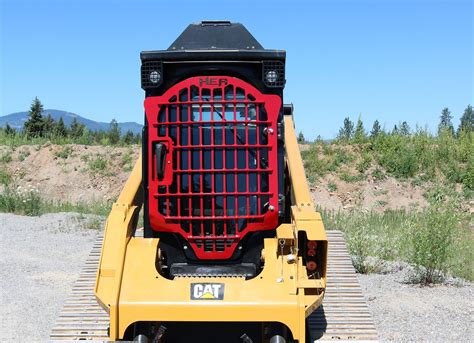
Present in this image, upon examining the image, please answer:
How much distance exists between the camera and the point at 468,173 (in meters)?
24.6

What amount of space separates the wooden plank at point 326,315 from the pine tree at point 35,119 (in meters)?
31.8

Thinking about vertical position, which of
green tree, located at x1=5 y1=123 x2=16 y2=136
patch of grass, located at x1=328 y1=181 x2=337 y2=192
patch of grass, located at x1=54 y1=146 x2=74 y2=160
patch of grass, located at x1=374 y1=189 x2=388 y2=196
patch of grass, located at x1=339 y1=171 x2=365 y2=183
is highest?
green tree, located at x1=5 y1=123 x2=16 y2=136

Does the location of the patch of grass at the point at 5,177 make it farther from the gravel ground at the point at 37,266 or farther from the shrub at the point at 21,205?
the gravel ground at the point at 37,266

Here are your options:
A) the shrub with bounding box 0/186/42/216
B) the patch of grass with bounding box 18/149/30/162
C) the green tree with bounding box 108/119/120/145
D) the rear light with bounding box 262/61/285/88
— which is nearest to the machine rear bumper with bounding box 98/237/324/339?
the rear light with bounding box 262/61/285/88

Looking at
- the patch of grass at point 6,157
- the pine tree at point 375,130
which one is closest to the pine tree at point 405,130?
the pine tree at point 375,130

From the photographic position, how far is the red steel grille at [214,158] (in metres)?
6.00

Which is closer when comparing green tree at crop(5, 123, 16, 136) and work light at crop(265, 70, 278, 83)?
work light at crop(265, 70, 278, 83)

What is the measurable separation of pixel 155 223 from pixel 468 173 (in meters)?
20.5

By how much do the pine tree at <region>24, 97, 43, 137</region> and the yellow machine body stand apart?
3326 centimetres

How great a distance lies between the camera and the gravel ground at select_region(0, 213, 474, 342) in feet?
23.3

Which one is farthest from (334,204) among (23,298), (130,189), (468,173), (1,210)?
(130,189)

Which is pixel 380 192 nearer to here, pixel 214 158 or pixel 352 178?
pixel 352 178

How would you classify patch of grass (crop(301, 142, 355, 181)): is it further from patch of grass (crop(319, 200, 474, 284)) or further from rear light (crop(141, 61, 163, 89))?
rear light (crop(141, 61, 163, 89))

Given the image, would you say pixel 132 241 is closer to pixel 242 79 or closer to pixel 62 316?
pixel 62 316
